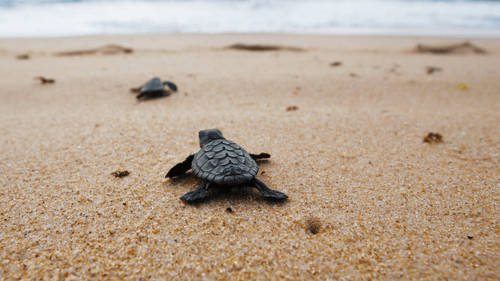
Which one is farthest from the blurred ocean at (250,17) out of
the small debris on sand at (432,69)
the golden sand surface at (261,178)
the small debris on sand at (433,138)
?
the small debris on sand at (433,138)

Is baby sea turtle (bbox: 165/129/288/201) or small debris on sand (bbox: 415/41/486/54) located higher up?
small debris on sand (bbox: 415/41/486/54)

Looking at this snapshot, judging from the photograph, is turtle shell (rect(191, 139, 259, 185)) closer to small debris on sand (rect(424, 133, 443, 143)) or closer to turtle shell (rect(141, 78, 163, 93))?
small debris on sand (rect(424, 133, 443, 143))

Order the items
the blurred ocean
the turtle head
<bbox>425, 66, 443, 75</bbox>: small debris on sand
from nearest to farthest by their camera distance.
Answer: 1. the turtle head
2. <bbox>425, 66, 443, 75</bbox>: small debris on sand
3. the blurred ocean

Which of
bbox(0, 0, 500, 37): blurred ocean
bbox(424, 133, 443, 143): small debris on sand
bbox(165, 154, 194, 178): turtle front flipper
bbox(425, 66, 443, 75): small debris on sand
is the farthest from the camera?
bbox(0, 0, 500, 37): blurred ocean

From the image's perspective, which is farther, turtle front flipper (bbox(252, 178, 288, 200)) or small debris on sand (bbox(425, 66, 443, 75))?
small debris on sand (bbox(425, 66, 443, 75))

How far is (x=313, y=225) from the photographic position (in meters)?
1.67

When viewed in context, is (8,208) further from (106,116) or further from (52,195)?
(106,116)

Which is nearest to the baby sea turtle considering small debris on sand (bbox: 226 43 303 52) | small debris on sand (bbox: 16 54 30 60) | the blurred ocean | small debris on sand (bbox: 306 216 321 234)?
small debris on sand (bbox: 306 216 321 234)

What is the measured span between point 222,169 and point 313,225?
684mm

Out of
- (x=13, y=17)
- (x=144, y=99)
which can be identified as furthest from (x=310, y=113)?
(x=13, y=17)

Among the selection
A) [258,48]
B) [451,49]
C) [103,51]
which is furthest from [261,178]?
[451,49]

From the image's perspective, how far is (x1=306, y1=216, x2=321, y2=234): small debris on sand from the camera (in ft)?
5.36

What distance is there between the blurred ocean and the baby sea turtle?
8568 mm

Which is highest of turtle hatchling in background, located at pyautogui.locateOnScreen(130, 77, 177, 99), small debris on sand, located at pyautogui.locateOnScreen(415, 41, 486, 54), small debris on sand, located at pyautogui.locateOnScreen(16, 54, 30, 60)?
small debris on sand, located at pyautogui.locateOnScreen(415, 41, 486, 54)
